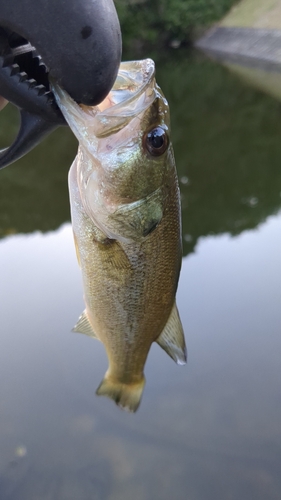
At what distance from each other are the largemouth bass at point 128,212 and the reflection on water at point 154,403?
1.83 m

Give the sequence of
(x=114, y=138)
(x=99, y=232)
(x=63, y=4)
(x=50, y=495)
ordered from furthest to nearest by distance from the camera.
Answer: (x=50, y=495) → (x=99, y=232) → (x=114, y=138) → (x=63, y=4)

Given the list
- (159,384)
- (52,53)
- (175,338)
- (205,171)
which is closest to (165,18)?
(205,171)

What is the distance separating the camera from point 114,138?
54.6 inches

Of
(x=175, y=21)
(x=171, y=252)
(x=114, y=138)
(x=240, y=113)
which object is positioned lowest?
(x=175, y=21)

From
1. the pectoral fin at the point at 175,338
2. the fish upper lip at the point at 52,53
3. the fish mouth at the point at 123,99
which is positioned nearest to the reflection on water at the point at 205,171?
the pectoral fin at the point at 175,338

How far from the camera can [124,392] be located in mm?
2264

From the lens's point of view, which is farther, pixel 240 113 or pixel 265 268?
pixel 240 113

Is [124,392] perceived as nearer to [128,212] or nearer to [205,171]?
[128,212]

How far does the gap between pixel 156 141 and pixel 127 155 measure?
0.35 feet

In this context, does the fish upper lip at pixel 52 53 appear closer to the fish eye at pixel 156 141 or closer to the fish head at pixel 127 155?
the fish head at pixel 127 155

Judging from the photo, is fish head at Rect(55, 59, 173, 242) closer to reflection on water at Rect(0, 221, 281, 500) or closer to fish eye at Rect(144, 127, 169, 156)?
fish eye at Rect(144, 127, 169, 156)

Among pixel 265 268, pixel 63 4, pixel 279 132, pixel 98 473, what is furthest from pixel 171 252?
pixel 279 132

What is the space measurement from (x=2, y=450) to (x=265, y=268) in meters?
3.49

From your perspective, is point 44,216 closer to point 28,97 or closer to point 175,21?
point 28,97
